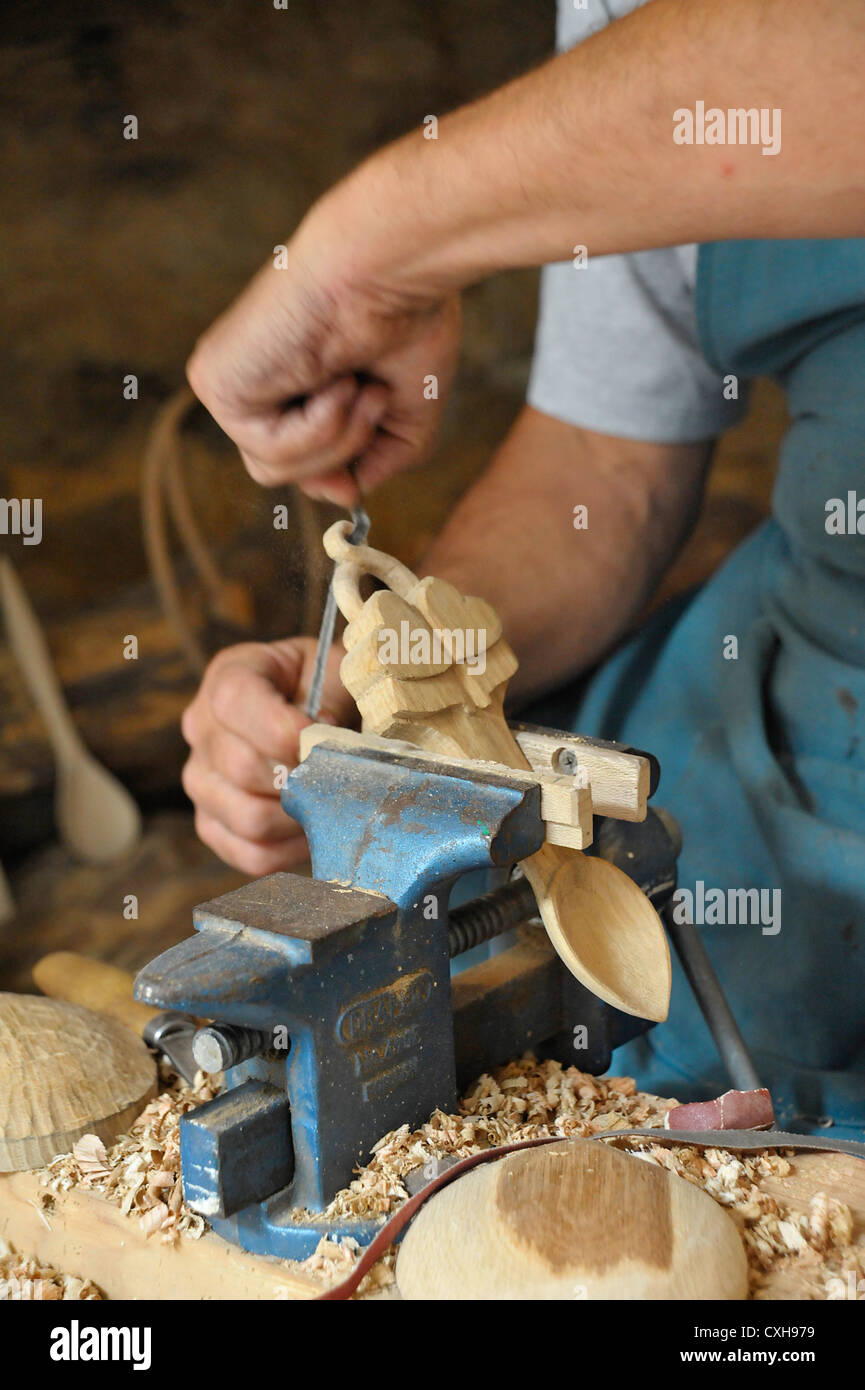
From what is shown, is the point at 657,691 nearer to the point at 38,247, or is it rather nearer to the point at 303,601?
the point at 303,601

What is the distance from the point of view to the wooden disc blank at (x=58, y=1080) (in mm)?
811

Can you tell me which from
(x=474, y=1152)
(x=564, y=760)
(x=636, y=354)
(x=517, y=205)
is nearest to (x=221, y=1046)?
(x=474, y=1152)

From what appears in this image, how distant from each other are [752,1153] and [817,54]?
2.12ft

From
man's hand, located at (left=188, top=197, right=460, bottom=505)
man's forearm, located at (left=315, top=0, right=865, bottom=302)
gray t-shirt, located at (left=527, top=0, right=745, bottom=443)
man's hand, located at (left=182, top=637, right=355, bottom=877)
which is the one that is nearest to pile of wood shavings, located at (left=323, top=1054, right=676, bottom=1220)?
man's hand, located at (left=182, top=637, right=355, bottom=877)

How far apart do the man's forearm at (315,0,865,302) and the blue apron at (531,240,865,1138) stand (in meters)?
0.40

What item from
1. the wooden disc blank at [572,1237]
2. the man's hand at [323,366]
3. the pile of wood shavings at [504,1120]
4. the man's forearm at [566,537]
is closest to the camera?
the wooden disc blank at [572,1237]

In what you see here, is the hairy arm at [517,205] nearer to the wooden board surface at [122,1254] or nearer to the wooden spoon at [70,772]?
the wooden board surface at [122,1254]

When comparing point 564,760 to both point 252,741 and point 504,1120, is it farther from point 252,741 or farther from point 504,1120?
point 252,741

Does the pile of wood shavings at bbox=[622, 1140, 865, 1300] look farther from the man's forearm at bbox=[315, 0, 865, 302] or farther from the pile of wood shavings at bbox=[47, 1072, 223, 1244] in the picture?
the man's forearm at bbox=[315, 0, 865, 302]

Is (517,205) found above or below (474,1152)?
above

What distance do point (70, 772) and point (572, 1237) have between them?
2043mm

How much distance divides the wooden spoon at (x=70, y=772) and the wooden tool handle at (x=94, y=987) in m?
1.46

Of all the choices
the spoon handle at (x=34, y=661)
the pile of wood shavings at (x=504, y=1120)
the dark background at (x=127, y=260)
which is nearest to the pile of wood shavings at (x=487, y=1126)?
the pile of wood shavings at (x=504, y=1120)

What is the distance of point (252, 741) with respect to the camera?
112 centimetres
